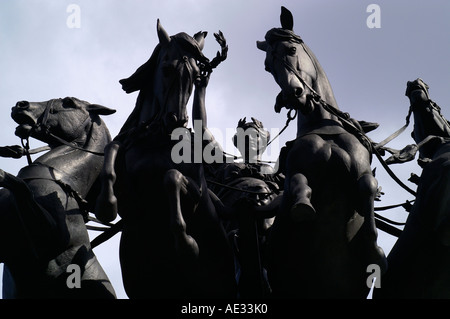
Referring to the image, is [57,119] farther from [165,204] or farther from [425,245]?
[425,245]

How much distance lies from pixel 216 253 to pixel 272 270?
0.68m

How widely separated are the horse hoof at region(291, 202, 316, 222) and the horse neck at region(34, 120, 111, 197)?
11.2 feet

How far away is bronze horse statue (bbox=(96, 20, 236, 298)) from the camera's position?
1116 cm

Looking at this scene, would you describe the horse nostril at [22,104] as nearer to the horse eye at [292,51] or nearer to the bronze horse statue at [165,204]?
the bronze horse statue at [165,204]

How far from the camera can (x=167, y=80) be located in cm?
1173

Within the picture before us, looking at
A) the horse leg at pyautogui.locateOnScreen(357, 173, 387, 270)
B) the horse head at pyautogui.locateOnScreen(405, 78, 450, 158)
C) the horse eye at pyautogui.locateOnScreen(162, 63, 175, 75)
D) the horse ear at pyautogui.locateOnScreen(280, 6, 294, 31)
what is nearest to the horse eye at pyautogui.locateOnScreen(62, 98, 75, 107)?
the horse eye at pyautogui.locateOnScreen(162, 63, 175, 75)

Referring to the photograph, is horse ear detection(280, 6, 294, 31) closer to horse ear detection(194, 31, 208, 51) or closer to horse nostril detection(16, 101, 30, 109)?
horse ear detection(194, 31, 208, 51)

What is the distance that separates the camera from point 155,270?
11.4 metres

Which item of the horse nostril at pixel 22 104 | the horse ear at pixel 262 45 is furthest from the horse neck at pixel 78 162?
the horse ear at pixel 262 45

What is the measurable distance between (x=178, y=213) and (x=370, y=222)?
203 cm

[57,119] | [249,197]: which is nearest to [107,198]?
[57,119]

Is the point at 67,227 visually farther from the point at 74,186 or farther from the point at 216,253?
the point at 216,253
